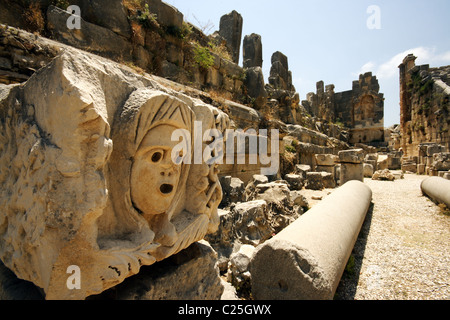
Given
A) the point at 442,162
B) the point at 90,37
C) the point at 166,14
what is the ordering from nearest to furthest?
1. the point at 90,37
2. the point at 166,14
3. the point at 442,162

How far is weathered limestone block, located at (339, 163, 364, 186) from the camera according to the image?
281 inches

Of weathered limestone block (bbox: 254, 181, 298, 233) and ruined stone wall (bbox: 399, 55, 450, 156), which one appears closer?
weathered limestone block (bbox: 254, 181, 298, 233)

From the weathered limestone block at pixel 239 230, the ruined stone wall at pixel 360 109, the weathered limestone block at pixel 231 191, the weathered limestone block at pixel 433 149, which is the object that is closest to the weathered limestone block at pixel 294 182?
the weathered limestone block at pixel 231 191

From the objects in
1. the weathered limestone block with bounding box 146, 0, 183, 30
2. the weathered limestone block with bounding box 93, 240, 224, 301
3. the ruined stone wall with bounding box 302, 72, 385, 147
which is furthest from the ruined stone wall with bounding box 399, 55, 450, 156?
the weathered limestone block with bounding box 93, 240, 224, 301

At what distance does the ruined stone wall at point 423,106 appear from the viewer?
13594 mm

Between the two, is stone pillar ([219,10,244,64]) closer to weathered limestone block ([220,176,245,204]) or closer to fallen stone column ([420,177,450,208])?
weathered limestone block ([220,176,245,204])

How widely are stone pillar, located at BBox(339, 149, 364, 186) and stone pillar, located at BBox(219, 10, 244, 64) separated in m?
5.42

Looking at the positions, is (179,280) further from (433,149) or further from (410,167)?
(410,167)

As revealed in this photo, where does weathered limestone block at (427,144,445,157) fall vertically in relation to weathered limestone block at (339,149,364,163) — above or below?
above

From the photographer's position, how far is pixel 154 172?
113 centimetres

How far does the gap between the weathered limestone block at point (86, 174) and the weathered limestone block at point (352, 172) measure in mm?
7119

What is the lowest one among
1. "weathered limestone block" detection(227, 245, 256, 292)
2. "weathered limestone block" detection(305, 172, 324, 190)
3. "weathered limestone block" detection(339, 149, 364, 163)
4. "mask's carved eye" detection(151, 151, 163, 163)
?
"weathered limestone block" detection(227, 245, 256, 292)

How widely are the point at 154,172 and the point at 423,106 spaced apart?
1995 cm

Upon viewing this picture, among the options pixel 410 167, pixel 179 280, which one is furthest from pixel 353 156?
pixel 410 167
